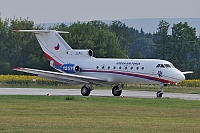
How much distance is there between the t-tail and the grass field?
14591 millimetres

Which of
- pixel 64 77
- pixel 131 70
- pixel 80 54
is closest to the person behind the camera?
pixel 64 77

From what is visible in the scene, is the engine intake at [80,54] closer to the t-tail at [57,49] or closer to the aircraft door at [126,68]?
the t-tail at [57,49]

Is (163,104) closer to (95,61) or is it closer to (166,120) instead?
(166,120)

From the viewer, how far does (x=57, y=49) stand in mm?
56188

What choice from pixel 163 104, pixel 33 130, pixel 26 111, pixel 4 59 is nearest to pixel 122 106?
pixel 163 104

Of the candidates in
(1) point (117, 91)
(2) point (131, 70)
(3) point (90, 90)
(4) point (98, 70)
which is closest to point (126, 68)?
(2) point (131, 70)

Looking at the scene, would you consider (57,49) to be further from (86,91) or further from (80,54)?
(86,91)

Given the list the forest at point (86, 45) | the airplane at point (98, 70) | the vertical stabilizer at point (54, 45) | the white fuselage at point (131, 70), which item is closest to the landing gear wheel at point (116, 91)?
the airplane at point (98, 70)

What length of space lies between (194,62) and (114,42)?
78.2ft

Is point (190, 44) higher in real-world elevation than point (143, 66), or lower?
higher

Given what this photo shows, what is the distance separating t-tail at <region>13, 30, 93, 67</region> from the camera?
55500 millimetres

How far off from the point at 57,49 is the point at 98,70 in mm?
4723

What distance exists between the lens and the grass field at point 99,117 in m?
24.9

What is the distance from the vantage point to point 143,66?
51031 mm
